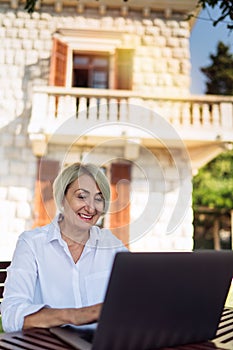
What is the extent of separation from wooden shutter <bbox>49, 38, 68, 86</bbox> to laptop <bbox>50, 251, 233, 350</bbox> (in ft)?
25.1

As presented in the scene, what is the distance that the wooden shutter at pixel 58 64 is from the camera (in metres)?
8.32

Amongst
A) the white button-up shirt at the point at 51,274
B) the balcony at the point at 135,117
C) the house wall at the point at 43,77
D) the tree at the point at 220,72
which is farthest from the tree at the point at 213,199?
the white button-up shirt at the point at 51,274

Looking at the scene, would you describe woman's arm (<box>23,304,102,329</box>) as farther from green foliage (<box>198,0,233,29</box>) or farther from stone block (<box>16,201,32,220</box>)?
stone block (<box>16,201,32,220</box>)

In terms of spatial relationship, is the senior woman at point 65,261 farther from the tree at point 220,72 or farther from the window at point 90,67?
the tree at point 220,72

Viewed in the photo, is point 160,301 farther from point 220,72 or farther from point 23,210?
point 220,72

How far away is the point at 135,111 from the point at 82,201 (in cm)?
669

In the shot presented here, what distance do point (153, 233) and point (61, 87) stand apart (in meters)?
3.16

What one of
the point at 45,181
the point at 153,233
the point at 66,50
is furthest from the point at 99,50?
the point at 45,181

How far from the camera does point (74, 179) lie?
4.94ft

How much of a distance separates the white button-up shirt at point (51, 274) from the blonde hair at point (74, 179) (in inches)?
3.7

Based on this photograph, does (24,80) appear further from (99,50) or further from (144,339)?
(144,339)

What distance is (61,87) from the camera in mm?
8062

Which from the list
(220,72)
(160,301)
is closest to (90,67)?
(160,301)

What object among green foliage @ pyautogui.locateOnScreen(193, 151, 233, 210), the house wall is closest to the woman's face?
the house wall
